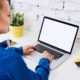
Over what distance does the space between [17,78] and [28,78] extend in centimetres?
8

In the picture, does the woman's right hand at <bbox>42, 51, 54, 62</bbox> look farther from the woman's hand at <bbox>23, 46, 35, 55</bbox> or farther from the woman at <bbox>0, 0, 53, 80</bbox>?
the woman at <bbox>0, 0, 53, 80</bbox>

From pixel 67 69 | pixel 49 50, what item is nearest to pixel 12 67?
pixel 67 69

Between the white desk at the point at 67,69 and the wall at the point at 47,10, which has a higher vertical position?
the wall at the point at 47,10

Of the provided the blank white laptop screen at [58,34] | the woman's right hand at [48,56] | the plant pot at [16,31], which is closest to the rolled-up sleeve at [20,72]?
the woman's right hand at [48,56]

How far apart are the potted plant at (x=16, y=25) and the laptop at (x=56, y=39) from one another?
0.19 meters

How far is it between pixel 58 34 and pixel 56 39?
1.6 inches

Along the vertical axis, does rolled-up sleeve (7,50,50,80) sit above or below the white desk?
above

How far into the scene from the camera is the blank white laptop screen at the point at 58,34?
1362 millimetres

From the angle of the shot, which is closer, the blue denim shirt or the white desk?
the blue denim shirt

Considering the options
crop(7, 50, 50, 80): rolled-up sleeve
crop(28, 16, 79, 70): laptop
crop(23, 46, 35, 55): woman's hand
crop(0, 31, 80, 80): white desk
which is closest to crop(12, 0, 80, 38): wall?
crop(28, 16, 79, 70): laptop

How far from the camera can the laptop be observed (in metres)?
1.31

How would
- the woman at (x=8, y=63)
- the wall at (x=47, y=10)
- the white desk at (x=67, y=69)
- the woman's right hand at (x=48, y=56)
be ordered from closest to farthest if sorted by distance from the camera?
the woman at (x=8, y=63), the white desk at (x=67, y=69), the woman's right hand at (x=48, y=56), the wall at (x=47, y=10)

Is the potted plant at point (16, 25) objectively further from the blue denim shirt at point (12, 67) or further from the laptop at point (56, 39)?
the blue denim shirt at point (12, 67)

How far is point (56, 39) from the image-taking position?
1439 mm
